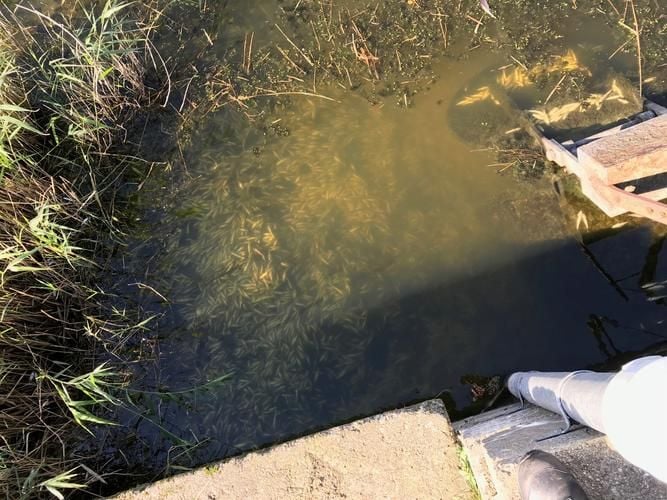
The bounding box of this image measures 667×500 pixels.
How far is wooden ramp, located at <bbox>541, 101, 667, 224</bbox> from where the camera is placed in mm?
3143

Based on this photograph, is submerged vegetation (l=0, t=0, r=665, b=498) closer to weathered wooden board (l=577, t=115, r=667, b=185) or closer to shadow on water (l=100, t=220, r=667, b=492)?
shadow on water (l=100, t=220, r=667, b=492)

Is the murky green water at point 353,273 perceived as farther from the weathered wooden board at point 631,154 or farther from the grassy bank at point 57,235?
the weathered wooden board at point 631,154

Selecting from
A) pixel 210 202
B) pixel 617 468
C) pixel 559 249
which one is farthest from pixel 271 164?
pixel 617 468

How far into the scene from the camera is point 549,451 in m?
2.56

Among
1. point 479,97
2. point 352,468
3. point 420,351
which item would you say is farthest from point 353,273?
point 479,97

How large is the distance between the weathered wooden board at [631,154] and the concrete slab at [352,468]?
6.20 ft

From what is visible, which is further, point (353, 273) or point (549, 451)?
point (353, 273)

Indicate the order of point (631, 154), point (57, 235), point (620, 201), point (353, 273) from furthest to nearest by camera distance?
point (353, 273), point (57, 235), point (620, 201), point (631, 154)

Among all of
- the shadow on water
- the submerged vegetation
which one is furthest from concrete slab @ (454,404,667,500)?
the submerged vegetation

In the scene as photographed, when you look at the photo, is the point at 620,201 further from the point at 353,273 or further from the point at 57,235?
the point at 57,235

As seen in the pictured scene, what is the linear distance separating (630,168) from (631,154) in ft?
0.29

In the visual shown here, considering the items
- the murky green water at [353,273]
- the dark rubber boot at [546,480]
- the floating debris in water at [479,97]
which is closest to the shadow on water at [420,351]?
the murky green water at [353,273]

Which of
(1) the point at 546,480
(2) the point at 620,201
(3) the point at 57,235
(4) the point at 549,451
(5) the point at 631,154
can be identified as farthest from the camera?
(3) the point at 57,235

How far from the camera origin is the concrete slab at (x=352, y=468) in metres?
3.22
